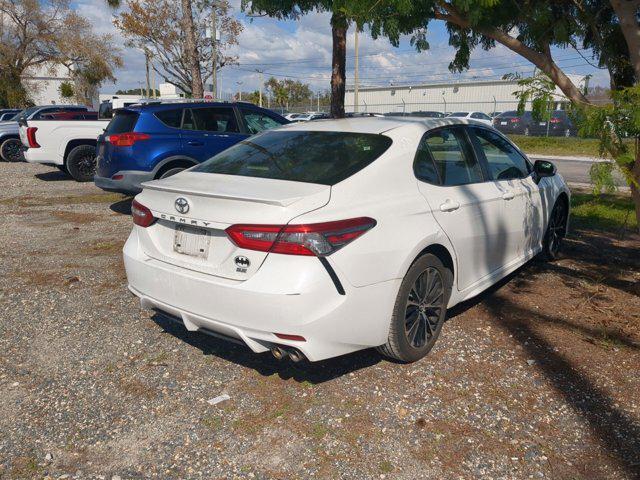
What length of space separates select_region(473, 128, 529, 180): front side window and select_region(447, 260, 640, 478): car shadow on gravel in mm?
1096

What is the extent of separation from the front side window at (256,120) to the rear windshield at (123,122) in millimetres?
1793

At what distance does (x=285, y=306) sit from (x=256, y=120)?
22.6 ft

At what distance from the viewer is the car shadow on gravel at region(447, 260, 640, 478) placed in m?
2.88

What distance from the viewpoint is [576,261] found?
6066 millimetres

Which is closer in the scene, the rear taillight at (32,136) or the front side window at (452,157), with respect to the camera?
the front side window at (452,157)

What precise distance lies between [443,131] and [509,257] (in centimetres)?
131

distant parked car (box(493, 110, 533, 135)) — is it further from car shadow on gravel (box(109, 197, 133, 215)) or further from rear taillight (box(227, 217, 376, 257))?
rear taillight (box(227, 217, 376, 257))

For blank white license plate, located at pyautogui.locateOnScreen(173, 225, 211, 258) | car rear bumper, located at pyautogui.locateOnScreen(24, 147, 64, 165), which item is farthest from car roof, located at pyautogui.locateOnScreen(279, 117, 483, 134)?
car rear bumper, located at pyautogui.locateOnScreen(24, 147, 64, 165)

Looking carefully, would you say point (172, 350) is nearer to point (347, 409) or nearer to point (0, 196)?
point (347, 409)

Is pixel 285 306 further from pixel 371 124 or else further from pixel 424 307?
pixel 371 124

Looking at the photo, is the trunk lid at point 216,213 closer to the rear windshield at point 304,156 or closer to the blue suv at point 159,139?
the rear windshield at point 304,156

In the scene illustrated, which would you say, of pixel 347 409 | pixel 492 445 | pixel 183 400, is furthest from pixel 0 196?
pixel 492 445

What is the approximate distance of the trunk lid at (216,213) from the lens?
3.02 metres

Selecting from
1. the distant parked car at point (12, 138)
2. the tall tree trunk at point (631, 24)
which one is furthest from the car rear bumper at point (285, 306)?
the distant parked car at point (12, 138)
